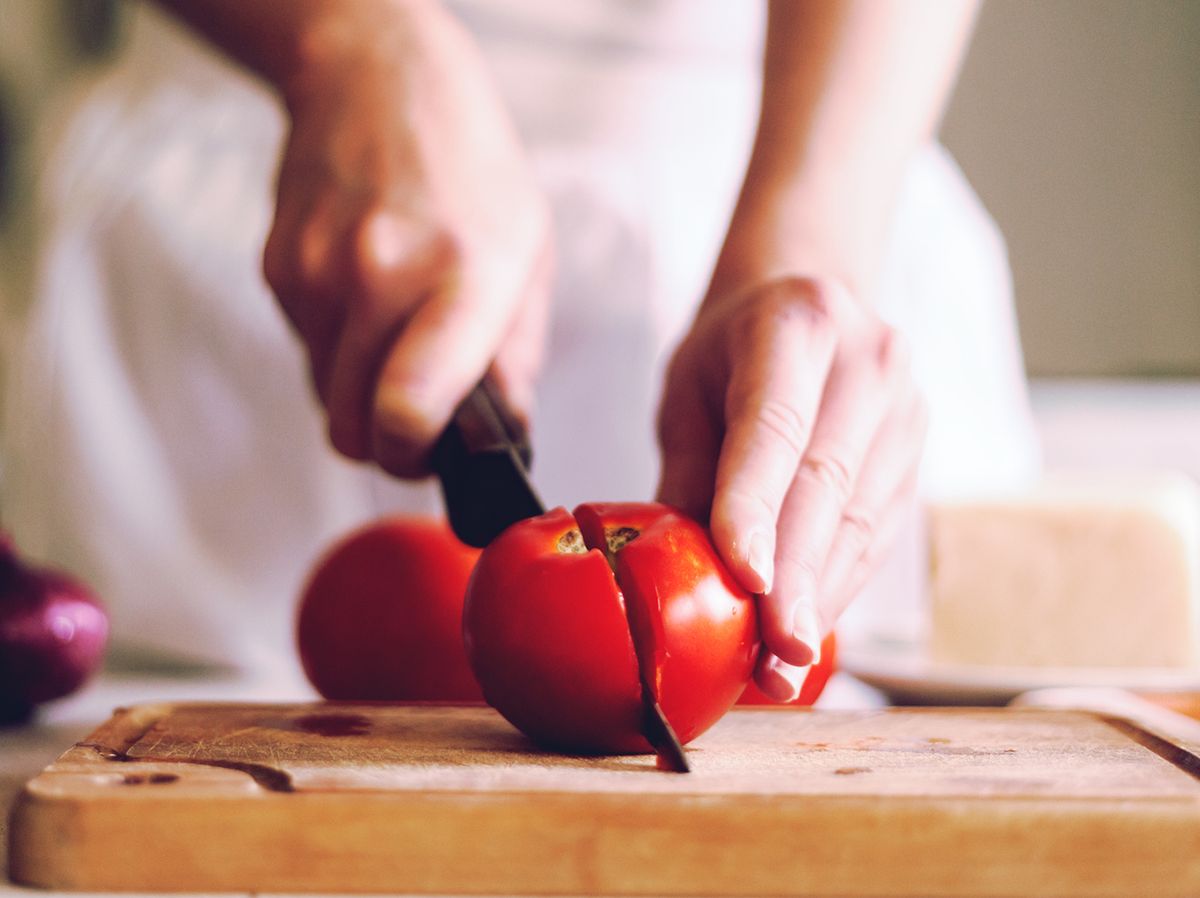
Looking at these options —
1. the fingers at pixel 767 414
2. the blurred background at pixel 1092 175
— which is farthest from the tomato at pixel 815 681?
the blurred background at pixel 1092 175

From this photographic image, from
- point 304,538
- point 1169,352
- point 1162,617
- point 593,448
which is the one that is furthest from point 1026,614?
point 1169,352

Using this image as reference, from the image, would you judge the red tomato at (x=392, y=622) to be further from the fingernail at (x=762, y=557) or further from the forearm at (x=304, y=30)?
the forearm at (x=304, y=30)

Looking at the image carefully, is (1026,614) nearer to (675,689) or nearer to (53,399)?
(675,689)

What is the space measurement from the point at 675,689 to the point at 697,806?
9 centimetres

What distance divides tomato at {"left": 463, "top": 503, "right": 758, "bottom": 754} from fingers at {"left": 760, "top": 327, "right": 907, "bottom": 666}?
0.02 meters

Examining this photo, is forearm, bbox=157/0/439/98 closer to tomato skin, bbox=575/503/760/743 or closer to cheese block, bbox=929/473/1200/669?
tomato skin, bbox=575/503/760/743

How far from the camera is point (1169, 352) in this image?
2.53m

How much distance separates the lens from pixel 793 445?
732 millimetres

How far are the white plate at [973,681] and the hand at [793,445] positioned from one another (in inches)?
6.2

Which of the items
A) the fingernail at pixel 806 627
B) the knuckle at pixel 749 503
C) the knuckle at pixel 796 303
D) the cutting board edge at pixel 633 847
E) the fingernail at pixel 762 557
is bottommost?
the cutting board edge at pixel 633 847

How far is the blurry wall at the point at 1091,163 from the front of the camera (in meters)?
2.50

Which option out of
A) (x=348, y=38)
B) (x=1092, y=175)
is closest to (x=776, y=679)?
(x=348, y=38)

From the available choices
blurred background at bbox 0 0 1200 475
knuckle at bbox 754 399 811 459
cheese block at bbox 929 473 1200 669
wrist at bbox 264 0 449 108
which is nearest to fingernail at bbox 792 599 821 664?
knuckle at bbox 754 399 811 459

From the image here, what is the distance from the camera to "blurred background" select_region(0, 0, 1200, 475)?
250 centimetres
